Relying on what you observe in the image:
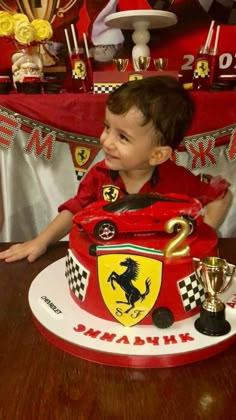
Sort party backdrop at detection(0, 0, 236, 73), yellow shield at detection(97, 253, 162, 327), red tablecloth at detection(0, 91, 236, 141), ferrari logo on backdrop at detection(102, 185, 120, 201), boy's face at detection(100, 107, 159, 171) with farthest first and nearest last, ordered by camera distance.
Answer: party backdrop at detection(0, 0, 236, 73) < red tablecloth at detection(0, 91, 236, 141) < ferrari logo on backdrop at detection(102, 185, 120, 201) < boy's face at detection(100, 107, 159, 171) < yellow shield at detection(97, 253, 162, 327)

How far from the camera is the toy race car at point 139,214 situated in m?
0.76

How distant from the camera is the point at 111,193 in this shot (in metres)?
0.98

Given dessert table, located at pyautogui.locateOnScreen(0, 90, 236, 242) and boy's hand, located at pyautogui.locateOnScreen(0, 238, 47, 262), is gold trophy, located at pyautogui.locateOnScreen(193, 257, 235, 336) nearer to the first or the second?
boy's hand, located at pyautogui.locateOnScreen(0, 238, 47, 262)

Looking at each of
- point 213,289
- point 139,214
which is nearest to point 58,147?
point 139,214

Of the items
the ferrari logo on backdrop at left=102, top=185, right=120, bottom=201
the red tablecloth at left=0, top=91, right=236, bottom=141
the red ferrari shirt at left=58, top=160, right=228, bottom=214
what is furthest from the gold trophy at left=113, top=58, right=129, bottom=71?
the ferrari logo on backdrop at left=102, top=185, right=120, bottom=201

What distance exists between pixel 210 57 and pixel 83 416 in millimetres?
1391

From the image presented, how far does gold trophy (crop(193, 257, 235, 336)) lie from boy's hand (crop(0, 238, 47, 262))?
1.47 feet

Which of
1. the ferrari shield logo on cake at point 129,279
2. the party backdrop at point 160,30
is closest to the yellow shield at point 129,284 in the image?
the ferrari shield logo on cake at point 129,279

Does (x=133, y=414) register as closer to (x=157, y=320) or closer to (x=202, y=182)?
(x=157, y=320)

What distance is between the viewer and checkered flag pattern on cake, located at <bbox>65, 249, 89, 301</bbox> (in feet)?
2.52

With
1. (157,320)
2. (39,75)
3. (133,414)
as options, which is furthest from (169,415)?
(39,75)

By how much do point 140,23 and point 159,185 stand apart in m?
0.87

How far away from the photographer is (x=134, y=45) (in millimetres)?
1818

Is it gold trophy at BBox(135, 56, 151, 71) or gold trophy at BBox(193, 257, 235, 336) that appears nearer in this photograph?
gold trophy at BBox(193, 257, 235, 336)
